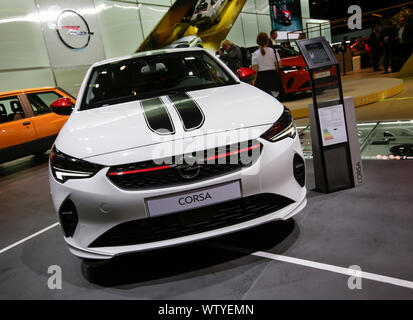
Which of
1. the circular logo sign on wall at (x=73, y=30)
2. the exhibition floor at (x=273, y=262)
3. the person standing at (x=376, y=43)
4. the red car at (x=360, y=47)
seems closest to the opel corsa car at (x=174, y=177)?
the exhibition floor at (x=273, y=262)

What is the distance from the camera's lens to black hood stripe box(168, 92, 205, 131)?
1.87 meters

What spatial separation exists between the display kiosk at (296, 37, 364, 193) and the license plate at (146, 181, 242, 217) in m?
1.32

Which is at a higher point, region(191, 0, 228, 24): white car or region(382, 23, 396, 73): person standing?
region(191, 0, 228, 24): white car

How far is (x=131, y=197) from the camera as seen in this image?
1.64m

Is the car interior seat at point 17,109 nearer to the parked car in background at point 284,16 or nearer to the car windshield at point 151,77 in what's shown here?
the car windshield at point 151,77

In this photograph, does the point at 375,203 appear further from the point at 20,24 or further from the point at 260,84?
the point at 20,24

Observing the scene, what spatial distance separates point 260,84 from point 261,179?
430 centimetres

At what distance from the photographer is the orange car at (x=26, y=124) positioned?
544 centimetres

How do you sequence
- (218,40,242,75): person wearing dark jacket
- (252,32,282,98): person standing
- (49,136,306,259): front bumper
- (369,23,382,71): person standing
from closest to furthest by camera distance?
1. (49,136,306,259): front bumper
2. (252,32,282,98): person standing
3. (218,40,242,75): person wearing dark jacket
4. (369,23,382,71): person standing

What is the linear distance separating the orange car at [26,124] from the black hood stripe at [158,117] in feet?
13.5

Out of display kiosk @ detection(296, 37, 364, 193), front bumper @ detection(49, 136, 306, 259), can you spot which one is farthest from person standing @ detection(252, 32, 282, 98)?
front bumper @ detection(49, 136, 306, 259)

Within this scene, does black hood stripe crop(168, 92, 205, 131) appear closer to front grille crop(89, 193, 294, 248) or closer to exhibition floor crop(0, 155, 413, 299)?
front grille crop(89, 193, 294, 248)

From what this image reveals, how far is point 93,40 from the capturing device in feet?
33.9
